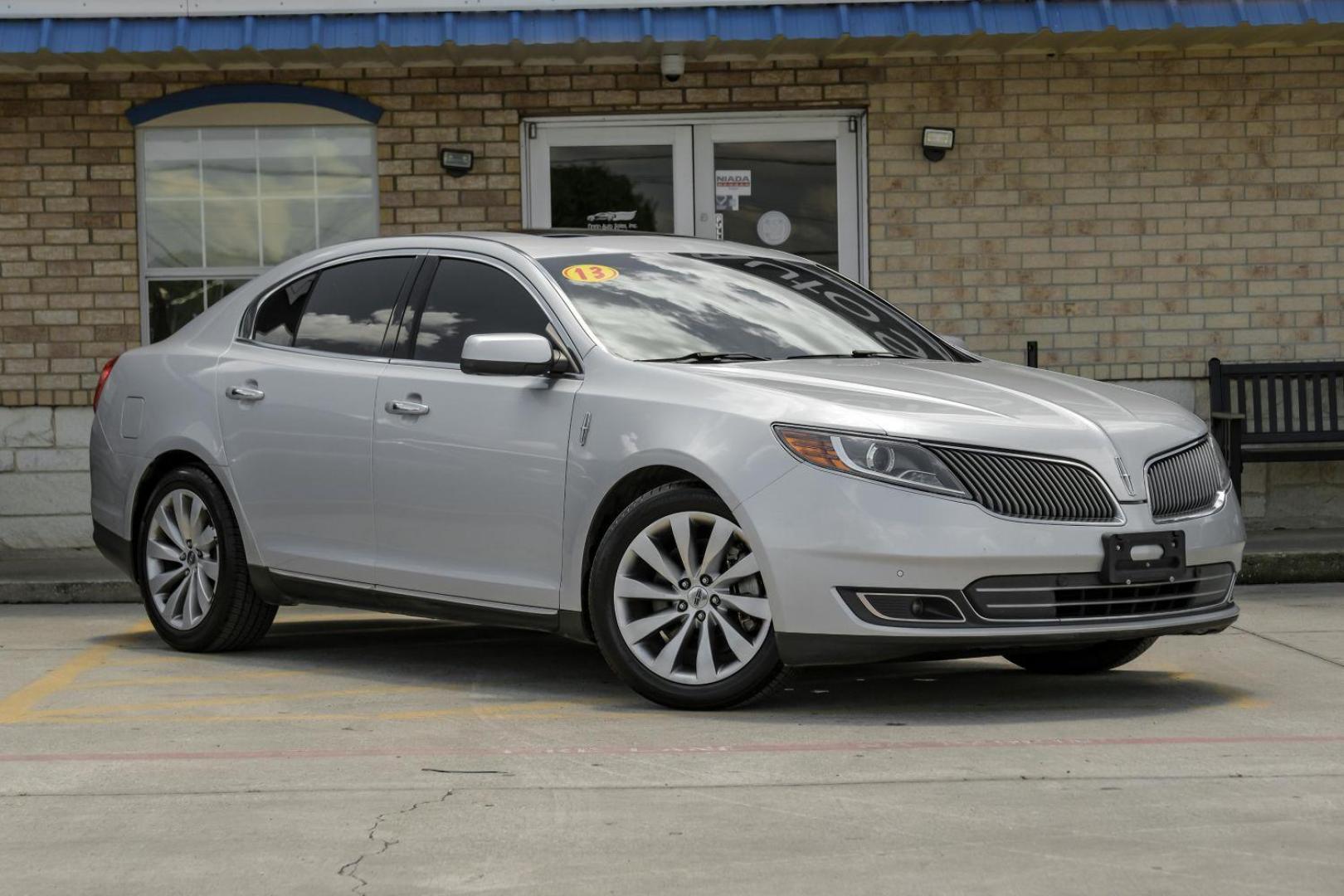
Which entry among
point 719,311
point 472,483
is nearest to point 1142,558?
point 719,311

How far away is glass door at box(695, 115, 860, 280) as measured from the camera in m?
13.3

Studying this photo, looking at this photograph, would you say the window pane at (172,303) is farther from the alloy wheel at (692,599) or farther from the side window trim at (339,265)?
the alloy wheel at (692,599)

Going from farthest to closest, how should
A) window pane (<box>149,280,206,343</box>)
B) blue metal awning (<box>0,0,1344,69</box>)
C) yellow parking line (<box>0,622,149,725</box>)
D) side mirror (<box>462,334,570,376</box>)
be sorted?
window pane (<box>149,280,206,343</box>), blue metal awning (<box>0,0,1344,69</box>), yellow parking line (<box>0,622,149,725</box>), side mirror (<box>462,334,570,376</box>)

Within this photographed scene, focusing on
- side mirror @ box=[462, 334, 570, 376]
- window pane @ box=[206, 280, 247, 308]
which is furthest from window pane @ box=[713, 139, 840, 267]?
side mirror @ box=[462, 334, 570, 376]

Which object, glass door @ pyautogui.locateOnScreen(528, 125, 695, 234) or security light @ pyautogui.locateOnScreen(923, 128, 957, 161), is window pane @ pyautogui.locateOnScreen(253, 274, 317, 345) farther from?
security light @ pyautogui.locateOnScreen(923, 128, 957, 161)

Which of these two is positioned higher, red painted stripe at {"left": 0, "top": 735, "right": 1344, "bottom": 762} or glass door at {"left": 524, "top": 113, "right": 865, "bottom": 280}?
glass door at {"left": 524, "top": 113, "right": 865, "bottom": 280}

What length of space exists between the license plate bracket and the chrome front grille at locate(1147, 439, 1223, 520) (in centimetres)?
9

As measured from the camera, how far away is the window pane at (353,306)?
8.00 metres

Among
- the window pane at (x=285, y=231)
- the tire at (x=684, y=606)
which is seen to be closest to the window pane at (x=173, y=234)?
the window pane at (x=285, y=231)

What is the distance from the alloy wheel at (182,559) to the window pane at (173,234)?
5.12 m

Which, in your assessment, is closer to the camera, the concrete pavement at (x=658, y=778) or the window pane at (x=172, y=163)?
the concrete pavement at (x=658, y=778)

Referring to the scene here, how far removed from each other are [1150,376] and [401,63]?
16.9 ft

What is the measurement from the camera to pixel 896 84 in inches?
522

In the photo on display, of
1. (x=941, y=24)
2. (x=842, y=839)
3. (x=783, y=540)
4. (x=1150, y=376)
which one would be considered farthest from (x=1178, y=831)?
(x=1150, y=376)
